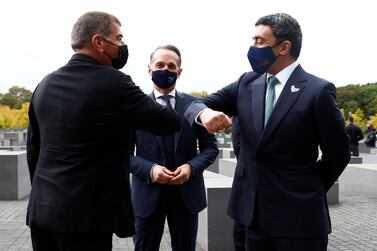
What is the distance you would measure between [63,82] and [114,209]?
730 mm

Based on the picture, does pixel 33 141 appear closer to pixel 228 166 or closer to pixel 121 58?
pixel 121 58

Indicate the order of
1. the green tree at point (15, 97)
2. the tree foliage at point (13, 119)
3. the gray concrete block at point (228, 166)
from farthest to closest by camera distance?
the green tree at point (15, 97) < the tree foliage at point (13, 119) < the gray concrete block at point (228, 166)

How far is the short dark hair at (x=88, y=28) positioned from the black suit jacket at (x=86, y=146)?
3.7 inches

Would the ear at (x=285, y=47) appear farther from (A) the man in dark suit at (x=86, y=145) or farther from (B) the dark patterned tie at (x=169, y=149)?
(B) the dark patterned tie at (x=169, y=149)

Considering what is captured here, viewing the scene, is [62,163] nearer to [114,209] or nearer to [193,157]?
[114,209]

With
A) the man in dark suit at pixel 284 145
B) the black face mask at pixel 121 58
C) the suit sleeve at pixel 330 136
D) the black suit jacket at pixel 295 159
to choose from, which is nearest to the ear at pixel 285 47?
the man in dark suit at pixel 284 145

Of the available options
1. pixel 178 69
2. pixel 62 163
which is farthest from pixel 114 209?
pixel 178 69

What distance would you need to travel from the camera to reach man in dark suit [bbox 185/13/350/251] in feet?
10.1

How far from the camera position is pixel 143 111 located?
289cm

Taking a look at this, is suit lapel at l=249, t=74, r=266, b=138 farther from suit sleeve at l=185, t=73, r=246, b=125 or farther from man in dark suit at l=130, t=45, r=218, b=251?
man in dark suit at l=130, t=45, r=218, b=251

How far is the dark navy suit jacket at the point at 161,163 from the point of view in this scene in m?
4.16

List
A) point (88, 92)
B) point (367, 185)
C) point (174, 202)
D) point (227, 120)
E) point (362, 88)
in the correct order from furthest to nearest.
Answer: point (362, 88), point (367, 185), point (174, 202), point (227, 120), point (88, 92)

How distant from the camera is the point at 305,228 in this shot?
308cm

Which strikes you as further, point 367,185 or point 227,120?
point 367,185
